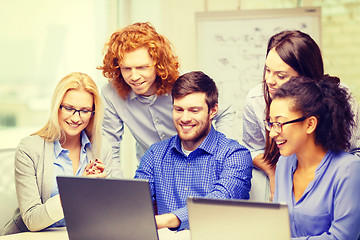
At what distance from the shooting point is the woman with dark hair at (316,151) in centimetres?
156

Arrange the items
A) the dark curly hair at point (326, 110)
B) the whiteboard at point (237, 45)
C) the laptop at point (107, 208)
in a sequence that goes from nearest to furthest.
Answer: the laptop at point (107, 208), the dark curly hair at point (326, 110), the whiteboard at point (237, 45)

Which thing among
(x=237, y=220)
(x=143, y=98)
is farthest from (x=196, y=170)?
(x=237, y=220)

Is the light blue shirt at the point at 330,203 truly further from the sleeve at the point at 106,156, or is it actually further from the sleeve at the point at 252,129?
the sleeve at the point at 106,156

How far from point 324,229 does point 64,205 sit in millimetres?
808

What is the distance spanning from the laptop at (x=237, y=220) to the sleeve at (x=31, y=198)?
75 cm

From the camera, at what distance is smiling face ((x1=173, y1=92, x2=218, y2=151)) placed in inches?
83.0

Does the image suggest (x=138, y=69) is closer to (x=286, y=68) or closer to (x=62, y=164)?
(x=62, y=164)

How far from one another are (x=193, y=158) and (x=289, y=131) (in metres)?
0.60

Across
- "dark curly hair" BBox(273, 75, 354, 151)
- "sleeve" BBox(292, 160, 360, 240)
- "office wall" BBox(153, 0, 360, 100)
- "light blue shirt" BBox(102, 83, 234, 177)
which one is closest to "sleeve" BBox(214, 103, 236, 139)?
"light blue shirt" BBox(102, 83, 234, 177)

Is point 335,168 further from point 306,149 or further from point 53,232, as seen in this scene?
point 53,232

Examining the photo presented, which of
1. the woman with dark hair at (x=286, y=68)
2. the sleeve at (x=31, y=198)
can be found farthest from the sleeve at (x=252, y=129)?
the sleeve at (x=31, y=198)

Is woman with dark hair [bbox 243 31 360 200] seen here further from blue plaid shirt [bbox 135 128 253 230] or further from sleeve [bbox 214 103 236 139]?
sleeve [bbox 214 103 236 139]

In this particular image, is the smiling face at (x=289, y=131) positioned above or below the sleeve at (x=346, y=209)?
above

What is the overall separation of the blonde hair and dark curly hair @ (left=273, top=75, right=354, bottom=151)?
87 centimetres
